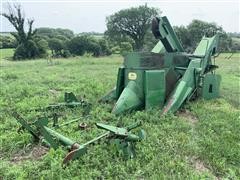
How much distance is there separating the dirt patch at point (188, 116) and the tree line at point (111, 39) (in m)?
13.8

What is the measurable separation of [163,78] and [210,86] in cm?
144

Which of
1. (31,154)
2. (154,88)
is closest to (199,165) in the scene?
(31,154)

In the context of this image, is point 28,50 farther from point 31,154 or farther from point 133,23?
point 31,154

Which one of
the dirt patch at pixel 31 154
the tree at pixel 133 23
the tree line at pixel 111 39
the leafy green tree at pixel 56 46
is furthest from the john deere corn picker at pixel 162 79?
the tree at pixel 133 23

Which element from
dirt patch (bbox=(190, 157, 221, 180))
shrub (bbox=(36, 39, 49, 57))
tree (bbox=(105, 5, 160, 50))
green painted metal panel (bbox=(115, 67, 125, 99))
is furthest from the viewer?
tree (bbox=(105, 5, 160, 50))

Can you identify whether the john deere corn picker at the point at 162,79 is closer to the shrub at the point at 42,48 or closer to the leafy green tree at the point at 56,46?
the shrub at the point at 42,48

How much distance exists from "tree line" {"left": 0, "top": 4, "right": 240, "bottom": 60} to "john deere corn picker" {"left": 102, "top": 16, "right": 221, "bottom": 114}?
12.8 meters

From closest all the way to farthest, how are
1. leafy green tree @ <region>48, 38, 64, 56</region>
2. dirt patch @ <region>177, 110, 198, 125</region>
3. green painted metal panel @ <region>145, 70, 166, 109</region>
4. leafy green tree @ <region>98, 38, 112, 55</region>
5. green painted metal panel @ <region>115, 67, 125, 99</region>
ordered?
1. dirt patch @ <region>177, 110, 198, 125</region>
2. green painted metal panel @ <region>145, 70, 166, 109</region>
3. green painted metal panel @ <region>115, 67, 125, 99</region>
4. leafy green tree @ <region>48, 38, 64, 56</region>
5. leafy green tree @ <region>98, 38, 112, 55</region>

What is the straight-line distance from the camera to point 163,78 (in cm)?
568

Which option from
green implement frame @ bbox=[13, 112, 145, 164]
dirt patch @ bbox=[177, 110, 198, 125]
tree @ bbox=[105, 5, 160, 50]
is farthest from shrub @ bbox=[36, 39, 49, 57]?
green implement frame @ bbox=[13, 112, 145, 164]

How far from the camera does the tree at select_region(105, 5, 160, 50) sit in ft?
110

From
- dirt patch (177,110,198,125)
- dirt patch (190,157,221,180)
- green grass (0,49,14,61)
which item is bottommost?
dirt patch (190,157,221,180)

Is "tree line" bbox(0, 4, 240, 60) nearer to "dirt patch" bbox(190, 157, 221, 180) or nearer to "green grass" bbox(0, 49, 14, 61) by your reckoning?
"green grass" bbox(0, 49, 14, 61)

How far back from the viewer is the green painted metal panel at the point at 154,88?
5.46m
